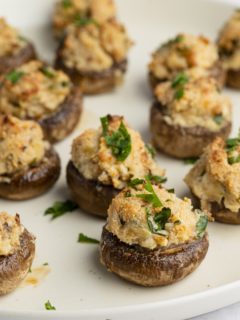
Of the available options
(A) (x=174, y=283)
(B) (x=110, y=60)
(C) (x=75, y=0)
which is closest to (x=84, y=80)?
(B) (x=110, y=60)

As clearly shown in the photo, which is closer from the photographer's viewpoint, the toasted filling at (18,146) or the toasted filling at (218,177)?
the toasted filling at (218,177)

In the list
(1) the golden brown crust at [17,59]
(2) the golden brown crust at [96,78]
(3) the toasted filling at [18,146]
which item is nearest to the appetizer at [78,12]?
(1) the golden brown crust at [17,59]

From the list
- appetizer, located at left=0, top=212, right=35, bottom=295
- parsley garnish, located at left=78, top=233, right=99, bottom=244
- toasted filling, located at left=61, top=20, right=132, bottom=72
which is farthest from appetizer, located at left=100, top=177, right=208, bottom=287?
toasted filling, located at left=61, top=20, right=132, bottom=72

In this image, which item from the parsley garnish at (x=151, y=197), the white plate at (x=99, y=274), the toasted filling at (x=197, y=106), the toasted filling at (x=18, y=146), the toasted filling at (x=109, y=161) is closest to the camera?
the white plate at (x=99, y=274)

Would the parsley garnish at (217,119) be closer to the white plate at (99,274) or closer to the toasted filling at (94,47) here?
the white plate at (99,274)

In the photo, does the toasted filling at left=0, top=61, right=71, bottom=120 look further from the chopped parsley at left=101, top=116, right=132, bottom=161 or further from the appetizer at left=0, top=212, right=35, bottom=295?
the appetizer at left=0, top=212, right=35, bottom=295

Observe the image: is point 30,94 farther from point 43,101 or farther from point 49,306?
point 49,306
